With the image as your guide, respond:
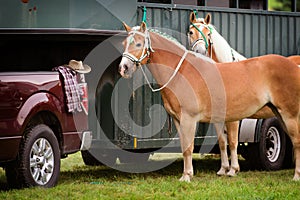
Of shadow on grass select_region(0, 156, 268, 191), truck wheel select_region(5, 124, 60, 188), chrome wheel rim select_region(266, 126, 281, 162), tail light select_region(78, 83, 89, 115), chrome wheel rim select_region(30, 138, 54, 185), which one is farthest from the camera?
chrome wheel rim select_region(266, 126, 281, 162)

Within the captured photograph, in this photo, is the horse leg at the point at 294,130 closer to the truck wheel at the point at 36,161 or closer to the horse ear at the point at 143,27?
the horse ear at the point at 143,27

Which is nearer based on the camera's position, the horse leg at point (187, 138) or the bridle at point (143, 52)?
the bridle at point (143, 52)

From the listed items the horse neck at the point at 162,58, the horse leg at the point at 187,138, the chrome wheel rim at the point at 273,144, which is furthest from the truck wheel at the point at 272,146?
the horse neck at the point at 162,58

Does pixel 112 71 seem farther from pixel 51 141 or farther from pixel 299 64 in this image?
pixel 299 64

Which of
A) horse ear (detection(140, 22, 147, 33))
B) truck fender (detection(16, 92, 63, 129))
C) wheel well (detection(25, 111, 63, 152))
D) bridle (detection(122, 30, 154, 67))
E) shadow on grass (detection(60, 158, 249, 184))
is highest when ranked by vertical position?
horse ear (detection(140, 22, 147, 33))

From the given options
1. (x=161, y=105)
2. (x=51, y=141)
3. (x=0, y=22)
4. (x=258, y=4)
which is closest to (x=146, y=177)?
(x=161, y=105)

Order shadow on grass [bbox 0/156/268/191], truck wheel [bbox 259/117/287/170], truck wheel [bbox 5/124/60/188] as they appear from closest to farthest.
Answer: truck wheel [bbox 5/124/60/188]
shadow on grass [bbox 0/156/268/191]
truck wheel [bbox 259/117/287/170]

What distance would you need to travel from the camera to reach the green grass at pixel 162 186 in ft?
27.5

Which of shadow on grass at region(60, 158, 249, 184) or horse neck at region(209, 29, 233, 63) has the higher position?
horse neck at region(209, 29, 233, 63)

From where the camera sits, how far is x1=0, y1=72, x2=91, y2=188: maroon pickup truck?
8.23 metres

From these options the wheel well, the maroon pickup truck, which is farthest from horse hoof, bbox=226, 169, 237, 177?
the wheel well

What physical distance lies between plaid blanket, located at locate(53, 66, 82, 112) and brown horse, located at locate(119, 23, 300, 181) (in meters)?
0.65

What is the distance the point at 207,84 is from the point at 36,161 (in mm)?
2585

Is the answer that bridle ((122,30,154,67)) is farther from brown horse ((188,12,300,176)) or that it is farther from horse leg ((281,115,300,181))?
horse leg ((281,115,300,181))
